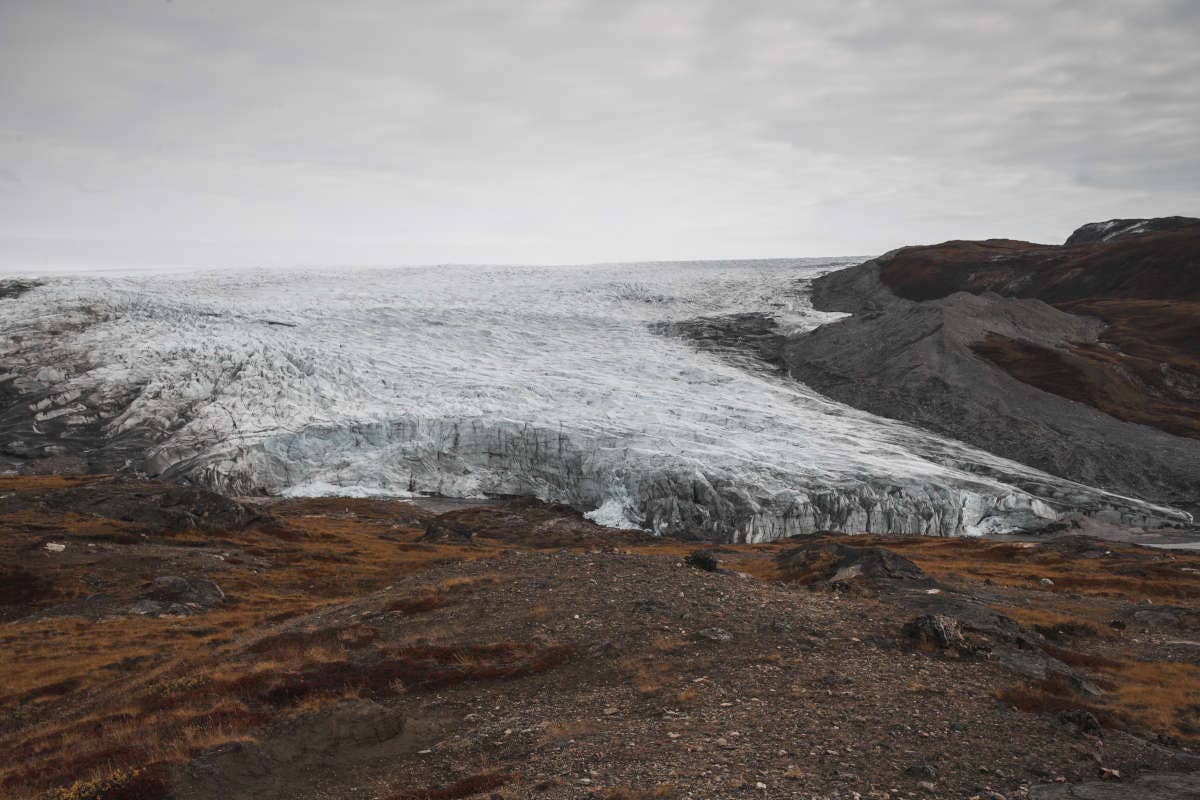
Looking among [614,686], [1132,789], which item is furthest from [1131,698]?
[614,686]

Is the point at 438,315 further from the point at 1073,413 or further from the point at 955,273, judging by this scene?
the point at 955,273

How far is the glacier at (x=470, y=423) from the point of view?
46.5m

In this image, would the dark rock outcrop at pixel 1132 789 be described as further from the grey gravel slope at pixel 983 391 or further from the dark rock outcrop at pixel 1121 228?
the dark rock outcrop at pixel 1121 228

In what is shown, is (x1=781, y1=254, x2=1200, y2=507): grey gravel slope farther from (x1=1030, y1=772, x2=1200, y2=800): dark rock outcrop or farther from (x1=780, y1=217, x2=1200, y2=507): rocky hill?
(x1=1030, y1=772, x2=1200, y2=800): dark rock outcrop

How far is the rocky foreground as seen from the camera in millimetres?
11336

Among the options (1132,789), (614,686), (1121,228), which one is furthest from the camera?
(1121,228)

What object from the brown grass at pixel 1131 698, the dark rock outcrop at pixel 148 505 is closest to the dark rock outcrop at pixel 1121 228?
the brown grass at pixel 1131 698

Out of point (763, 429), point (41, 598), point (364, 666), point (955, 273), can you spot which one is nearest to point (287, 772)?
point (364, 666)

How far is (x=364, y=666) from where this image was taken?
17.3m

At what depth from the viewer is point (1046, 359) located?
209ft

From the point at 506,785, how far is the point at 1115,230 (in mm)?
151198

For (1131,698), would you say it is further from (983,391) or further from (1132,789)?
(983,391)

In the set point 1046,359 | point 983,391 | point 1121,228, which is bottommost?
point 983,391

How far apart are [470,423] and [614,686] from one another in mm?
38958
